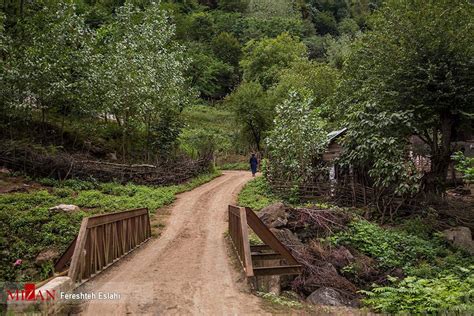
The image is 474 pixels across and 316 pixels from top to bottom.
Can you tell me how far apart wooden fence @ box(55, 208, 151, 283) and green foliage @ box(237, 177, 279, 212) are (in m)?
7.07

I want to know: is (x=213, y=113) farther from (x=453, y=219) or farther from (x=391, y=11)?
(x=453, y=219)

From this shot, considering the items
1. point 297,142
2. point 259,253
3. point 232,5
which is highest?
point 232,5

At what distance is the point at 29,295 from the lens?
475 centimetres

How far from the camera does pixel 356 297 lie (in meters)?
8.56

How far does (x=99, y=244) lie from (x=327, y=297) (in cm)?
484

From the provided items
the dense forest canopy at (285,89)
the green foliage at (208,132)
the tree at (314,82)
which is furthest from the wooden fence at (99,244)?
the tree at (314,82)

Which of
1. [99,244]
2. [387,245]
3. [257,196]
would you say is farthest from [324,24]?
[99,244]

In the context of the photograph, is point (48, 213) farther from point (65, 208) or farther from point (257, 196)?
point (257, 196)

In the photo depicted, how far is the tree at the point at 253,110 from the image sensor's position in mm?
34906

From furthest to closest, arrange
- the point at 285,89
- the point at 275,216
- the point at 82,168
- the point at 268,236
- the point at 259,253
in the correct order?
1. the point at 285,89
2. the point at 82,168
3. the point at 275,216
4. the point at 259,253
5. the point at 268,236

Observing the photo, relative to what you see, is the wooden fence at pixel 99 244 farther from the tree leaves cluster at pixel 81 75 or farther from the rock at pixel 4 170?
the tree leaves cluster at pixel 81 75

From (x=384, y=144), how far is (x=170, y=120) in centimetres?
1416

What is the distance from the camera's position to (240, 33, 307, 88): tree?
41.8 m

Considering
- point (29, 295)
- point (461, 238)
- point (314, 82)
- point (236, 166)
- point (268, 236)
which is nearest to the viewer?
point (29, 295)
